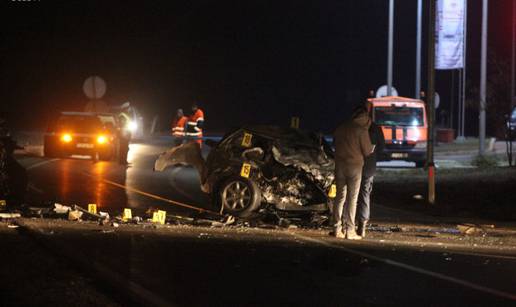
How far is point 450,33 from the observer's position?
31.7m

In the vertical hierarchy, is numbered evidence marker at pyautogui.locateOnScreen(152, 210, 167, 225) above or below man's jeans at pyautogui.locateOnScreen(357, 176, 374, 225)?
below

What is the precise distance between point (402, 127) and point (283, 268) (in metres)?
17.5

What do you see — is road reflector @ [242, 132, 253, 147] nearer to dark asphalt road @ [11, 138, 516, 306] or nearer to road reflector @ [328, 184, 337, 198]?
road reflector @ [328, 184, 337, 198]

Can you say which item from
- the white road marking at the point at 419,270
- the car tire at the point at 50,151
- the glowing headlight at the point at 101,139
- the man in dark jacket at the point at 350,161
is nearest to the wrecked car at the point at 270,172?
the man in dark jacket at the point at 350,161

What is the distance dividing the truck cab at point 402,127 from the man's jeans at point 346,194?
1437 centimetres

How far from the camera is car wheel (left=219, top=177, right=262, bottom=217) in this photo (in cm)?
1349

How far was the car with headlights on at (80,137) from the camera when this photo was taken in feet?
86.4

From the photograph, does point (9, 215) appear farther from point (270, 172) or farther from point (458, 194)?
Answer: point (458, 194)

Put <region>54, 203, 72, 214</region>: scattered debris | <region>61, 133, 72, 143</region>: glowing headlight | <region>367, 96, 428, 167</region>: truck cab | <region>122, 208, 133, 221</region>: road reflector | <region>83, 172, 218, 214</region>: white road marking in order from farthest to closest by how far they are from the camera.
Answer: <region>61, 133, 72, 143</region>: glowing headlight → <region>367, 96, 428, 167</region>: truck cab → <region>83, 172, 218, 214</region>: white road marking → <region>54, 203, 72, 214</region>: scattered debris → <region>122, 208, 133, 221</region>: road reflector

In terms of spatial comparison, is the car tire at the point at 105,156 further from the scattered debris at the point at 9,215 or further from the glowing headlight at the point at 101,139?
the scattered debris at the point at 9,215

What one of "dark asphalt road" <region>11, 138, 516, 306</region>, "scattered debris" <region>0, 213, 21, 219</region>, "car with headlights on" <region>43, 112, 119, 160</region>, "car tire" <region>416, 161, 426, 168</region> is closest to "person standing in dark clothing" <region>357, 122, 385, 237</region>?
"dark asphalt road" <region>11, 138, 516, 306</region>

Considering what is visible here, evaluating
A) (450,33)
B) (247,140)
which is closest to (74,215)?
(247,140)

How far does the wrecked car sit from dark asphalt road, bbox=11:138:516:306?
125cm

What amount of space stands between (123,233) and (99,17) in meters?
60.9
